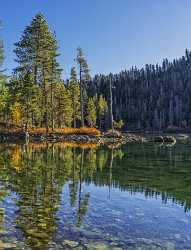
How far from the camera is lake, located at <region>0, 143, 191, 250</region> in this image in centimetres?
966

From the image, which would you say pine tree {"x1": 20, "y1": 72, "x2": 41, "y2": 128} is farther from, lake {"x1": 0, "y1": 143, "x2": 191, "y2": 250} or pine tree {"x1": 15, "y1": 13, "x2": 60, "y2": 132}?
lake {"x1": 0, "y1": 143, "x2": 191, "y2": 250}

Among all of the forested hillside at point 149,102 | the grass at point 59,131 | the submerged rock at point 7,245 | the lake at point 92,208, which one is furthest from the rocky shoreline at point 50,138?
the forested hillside at point 149,102

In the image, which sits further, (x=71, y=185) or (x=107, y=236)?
(x=71, y=185)

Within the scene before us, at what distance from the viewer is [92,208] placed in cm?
1331

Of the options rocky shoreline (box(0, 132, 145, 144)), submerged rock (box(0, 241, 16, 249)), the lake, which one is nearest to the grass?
rocky shoreline (box(0, 132, 145, 144))

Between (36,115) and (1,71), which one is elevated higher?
(1,71)

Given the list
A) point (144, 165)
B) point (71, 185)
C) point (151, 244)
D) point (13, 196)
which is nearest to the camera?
point (151, 244)

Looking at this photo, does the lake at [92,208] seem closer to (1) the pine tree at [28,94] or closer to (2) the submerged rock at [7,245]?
(2) the submerged rock at [7,245]

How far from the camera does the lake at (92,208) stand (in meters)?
9.66

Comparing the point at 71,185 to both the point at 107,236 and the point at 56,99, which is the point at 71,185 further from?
the point at 56,99

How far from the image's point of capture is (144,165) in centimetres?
2752

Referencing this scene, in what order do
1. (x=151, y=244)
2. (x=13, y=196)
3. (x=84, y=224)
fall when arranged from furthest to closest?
1. (x=13, y=196)
2. (x=84, y=224)
3. (x=151, y=244)

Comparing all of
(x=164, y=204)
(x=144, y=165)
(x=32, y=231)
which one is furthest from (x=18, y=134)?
(x=32, y=231)

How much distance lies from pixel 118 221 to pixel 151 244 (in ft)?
7.22
